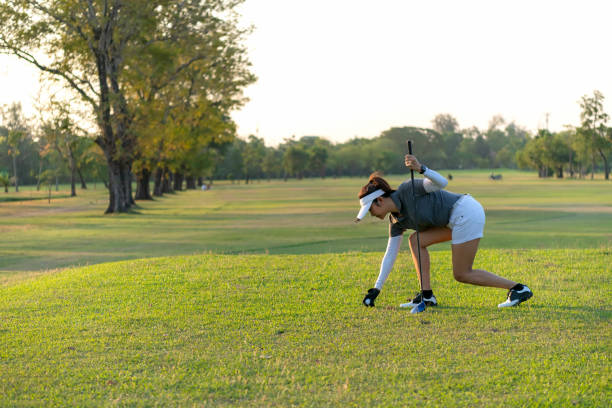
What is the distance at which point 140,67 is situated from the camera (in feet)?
126

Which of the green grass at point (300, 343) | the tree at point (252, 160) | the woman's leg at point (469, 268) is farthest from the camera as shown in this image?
the tree at point (252, 160)

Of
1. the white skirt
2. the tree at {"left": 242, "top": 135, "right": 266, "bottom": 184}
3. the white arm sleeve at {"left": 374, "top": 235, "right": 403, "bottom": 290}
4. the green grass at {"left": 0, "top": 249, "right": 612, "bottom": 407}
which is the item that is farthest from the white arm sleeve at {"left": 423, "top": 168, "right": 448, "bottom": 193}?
the tree at {"left": 242, "top": 135, "right": 266, "bottom": 184}

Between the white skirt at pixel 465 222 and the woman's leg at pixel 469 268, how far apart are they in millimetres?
86

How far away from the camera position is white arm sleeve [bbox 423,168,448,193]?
7438 millimetres

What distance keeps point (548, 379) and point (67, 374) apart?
4044mm

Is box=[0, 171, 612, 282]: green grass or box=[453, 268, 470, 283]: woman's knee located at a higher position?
box=[453, 268, 470, 283]: woman's knee

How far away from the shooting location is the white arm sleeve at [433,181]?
744 cm

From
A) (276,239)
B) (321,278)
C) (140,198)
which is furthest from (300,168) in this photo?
(321,278)

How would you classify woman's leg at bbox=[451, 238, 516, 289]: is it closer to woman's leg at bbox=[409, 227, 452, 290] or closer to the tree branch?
woman's leg at bbox=[409, 227, 452, 290]

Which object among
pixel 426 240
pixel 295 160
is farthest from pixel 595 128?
pixel 426 240

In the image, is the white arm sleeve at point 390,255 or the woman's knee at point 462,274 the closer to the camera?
the woman's knee at point 462,274

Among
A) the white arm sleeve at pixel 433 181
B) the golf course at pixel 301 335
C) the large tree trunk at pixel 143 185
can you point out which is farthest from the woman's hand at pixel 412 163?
the large tree trunk at pixel 143 185

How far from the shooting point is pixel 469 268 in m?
7.96

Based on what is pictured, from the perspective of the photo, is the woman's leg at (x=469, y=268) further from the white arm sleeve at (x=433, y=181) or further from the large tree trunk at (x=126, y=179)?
the large tree trunk at (x=126, y=179)
